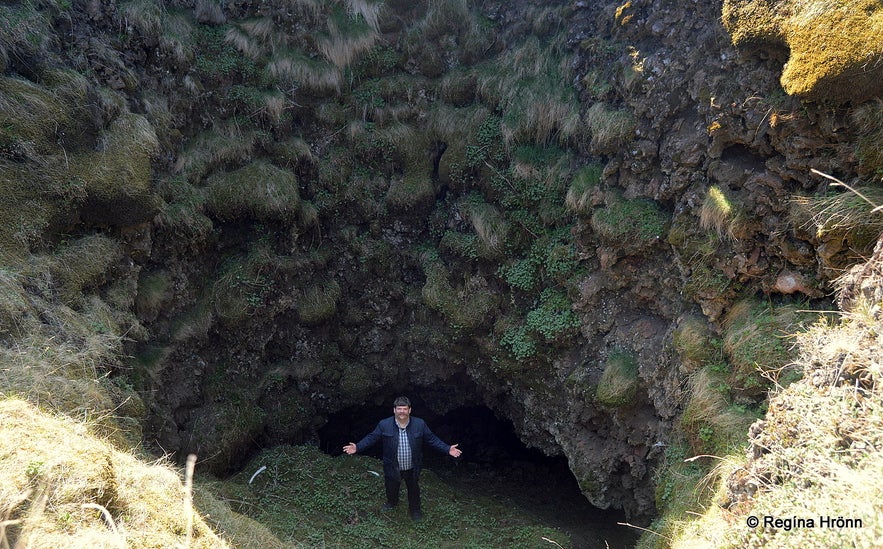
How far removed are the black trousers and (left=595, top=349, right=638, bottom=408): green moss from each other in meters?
2.50

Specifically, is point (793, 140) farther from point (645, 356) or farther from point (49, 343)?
point (49, 343)

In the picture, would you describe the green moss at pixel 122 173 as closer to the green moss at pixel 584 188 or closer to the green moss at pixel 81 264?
the green moss at pixel 81 264

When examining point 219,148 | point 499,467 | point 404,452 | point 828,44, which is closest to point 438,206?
point 219,148

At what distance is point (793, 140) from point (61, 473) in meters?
6.48

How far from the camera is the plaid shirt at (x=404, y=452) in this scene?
6.46 metres

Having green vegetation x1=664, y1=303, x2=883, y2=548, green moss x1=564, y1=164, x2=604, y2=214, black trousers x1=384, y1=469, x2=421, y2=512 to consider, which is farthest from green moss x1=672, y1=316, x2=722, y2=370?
black trousers x1=384, y1=469, x2=421, y2=512

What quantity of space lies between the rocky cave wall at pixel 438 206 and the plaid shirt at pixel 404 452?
78.1 inches

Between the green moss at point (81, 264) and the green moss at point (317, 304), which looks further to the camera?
the green moss at point (317, 304)

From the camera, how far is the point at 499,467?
8.90m

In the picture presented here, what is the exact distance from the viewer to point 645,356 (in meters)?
6.41

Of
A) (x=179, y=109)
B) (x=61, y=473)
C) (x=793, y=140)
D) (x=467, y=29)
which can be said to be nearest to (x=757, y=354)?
(x=793, y=140)

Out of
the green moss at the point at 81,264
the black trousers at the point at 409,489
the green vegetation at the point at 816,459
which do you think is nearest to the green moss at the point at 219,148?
the green moss at the point at 81,264

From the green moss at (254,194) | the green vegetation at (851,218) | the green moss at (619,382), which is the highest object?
the green moss at (254,194)

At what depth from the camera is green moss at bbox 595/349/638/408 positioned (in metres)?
6.38
